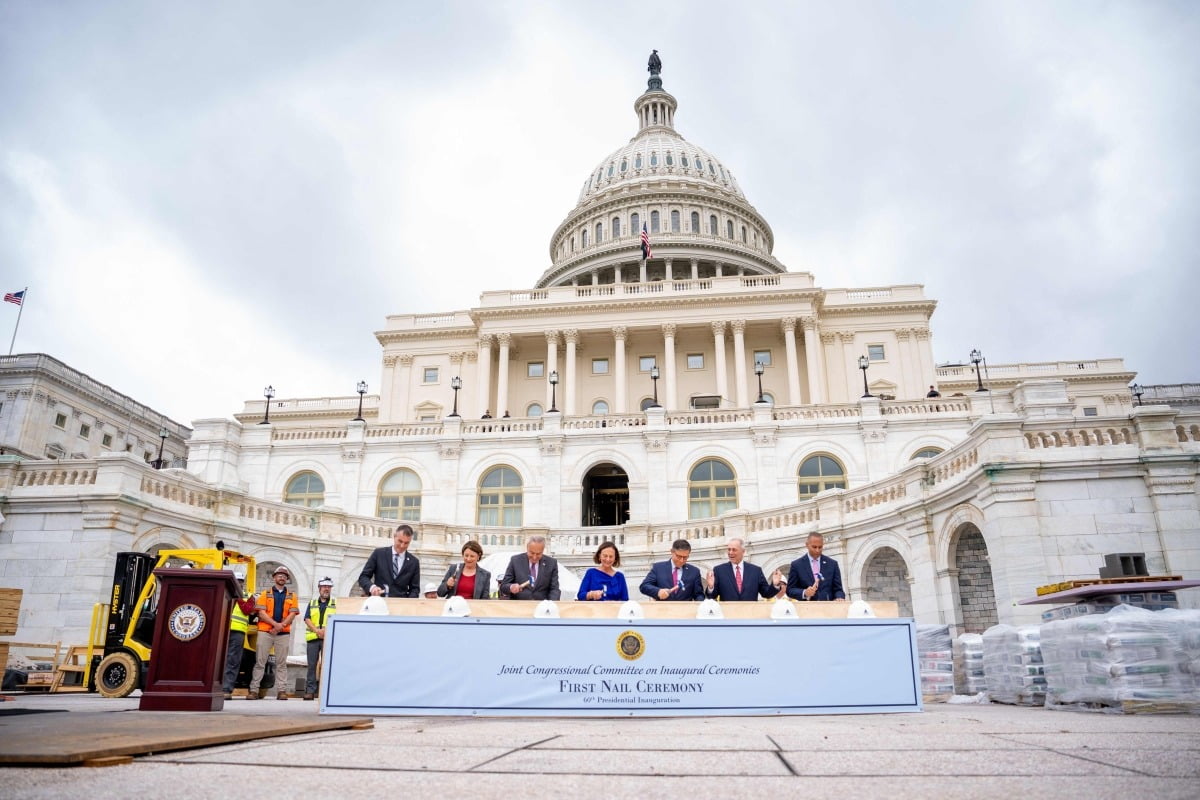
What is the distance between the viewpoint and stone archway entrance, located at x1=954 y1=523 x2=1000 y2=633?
19.9m

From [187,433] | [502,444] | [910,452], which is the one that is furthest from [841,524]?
[187,433]

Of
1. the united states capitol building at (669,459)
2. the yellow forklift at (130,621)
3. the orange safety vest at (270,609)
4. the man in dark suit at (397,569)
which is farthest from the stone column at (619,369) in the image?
the man in dark suit at (397,569)

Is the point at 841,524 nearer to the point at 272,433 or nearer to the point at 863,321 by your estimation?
the point at 272,433

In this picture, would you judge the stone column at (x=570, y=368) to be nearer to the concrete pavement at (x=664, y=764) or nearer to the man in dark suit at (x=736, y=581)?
the man in dark suit at (x=736, y=581)

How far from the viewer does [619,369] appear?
194ft

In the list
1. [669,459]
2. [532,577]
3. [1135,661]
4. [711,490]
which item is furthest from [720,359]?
[532,577]

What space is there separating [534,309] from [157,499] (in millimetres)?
40184

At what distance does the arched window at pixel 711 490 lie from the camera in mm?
35719

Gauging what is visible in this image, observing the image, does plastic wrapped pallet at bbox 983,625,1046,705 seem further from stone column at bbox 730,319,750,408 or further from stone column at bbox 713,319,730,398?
stone column at bbox 713,319,730,398

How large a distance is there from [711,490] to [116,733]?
103 feet

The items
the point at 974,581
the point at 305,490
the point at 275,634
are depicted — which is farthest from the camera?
the point at 305,490

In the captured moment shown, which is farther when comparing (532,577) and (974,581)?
(974,581)

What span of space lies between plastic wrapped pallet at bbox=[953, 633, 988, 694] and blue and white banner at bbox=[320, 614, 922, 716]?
21.5 feet

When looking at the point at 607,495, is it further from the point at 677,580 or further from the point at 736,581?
the point at 677,580
